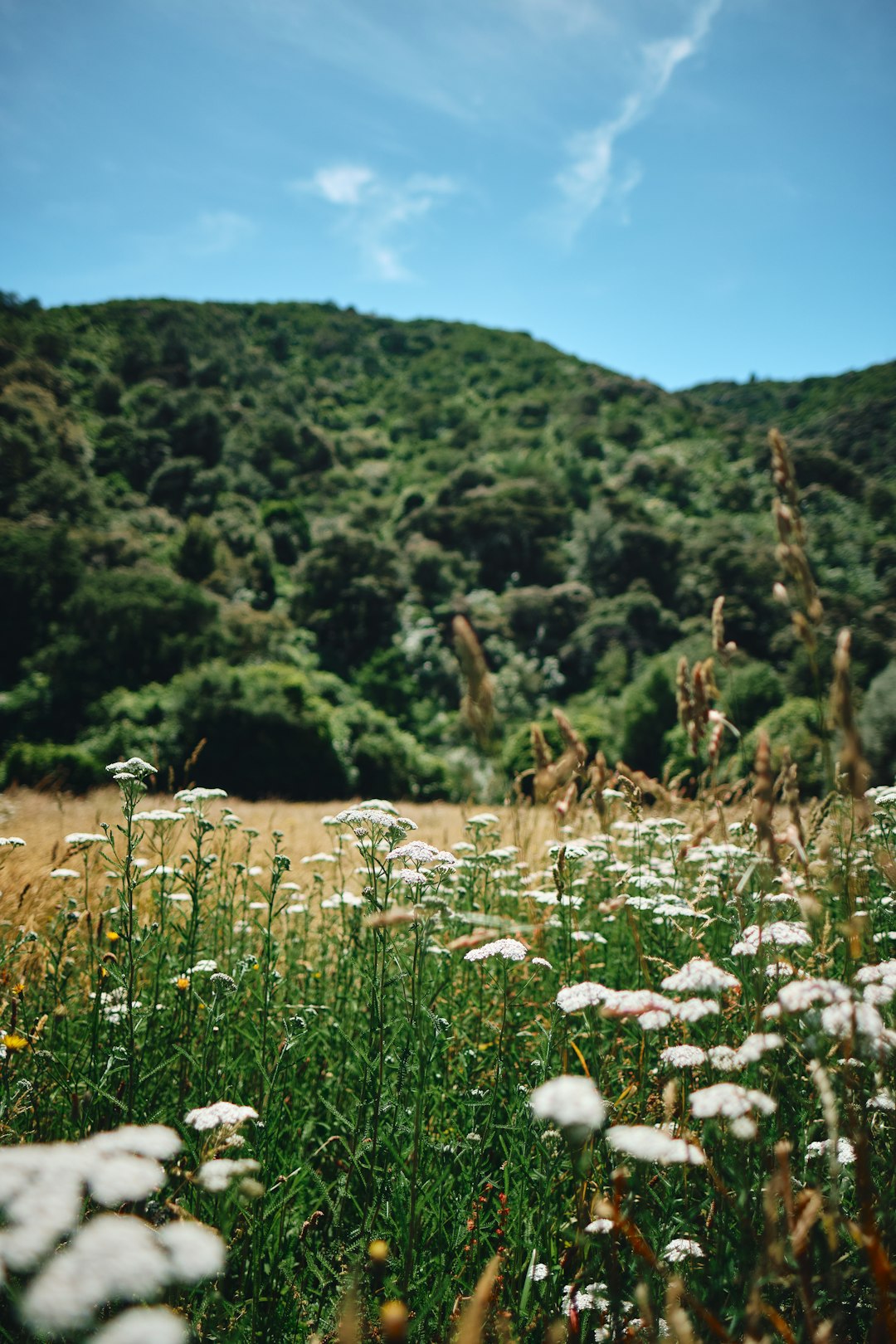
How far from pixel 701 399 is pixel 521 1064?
3634 inches

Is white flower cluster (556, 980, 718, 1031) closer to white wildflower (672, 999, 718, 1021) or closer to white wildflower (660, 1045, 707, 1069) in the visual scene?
white wildflower (672, 999, 718, 1021)

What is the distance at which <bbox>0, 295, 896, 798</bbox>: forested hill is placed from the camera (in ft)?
68.3

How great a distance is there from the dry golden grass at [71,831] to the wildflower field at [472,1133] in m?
0.62

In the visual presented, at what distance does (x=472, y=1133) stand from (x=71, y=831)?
6166 millimetres

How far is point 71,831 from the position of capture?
21.7 ft

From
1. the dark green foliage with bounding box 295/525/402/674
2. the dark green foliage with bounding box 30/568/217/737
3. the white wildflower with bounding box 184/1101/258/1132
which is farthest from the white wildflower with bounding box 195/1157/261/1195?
the dark green foliage with bounding box 295/525/402/674

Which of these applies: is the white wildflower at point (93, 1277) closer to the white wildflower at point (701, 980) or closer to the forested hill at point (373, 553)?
the white wildflower at point (701, 980)

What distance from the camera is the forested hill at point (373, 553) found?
2081 cm

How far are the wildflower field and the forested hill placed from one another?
988 mm

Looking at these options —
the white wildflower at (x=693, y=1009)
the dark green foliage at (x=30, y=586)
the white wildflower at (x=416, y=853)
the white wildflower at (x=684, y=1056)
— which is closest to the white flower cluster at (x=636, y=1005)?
the white wildflower at (x=693, y=1009)

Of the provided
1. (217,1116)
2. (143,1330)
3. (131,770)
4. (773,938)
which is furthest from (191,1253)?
(131,770)

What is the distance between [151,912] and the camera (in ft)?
14.8

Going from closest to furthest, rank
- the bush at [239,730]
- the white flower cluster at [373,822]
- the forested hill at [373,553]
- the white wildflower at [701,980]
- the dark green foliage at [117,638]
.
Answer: the white wildflower at [701,980], the white flower cluster at [373,822], the bush at [239,730], the forested hill at [373,553], the dark green foliage at [117,638]

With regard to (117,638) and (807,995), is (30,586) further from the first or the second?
(807,995)
